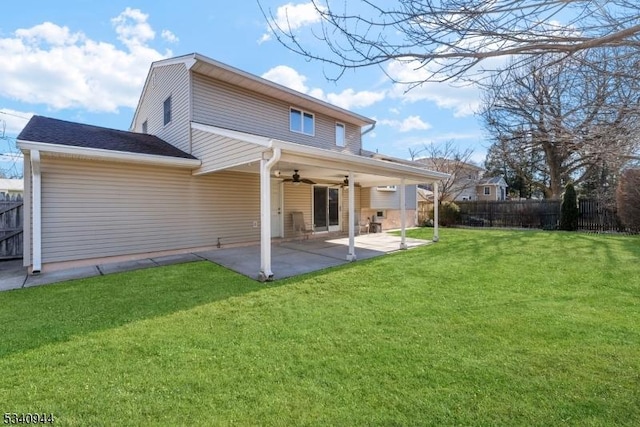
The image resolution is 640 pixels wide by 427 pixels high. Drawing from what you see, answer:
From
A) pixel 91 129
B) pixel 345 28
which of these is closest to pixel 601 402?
pixel 345 28

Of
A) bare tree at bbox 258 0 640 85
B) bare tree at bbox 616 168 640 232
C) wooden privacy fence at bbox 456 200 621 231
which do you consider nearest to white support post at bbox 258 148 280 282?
bare tree at bbox 258 0 640 85

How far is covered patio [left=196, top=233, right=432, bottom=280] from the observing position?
720 centimetres

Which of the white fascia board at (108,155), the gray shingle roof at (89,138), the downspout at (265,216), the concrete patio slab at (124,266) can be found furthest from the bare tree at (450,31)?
the gray shingle roof at (89,138)

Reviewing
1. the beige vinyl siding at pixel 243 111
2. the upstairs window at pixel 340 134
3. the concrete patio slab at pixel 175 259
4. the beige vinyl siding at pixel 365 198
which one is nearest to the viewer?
the concrete patio slab at pixel 175 259

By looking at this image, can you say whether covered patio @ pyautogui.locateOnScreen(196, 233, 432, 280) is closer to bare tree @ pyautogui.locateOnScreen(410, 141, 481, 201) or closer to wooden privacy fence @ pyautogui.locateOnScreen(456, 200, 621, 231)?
wooden privacy fence @ pyautogui.locateOnScreen(456, 200, 621, 231)

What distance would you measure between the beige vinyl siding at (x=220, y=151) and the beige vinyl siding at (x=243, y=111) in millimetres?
1136

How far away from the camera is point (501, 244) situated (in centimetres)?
1046

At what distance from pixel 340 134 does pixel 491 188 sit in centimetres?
2931

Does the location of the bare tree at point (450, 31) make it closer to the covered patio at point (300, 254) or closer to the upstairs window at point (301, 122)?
the covered patio at point (300, 254)

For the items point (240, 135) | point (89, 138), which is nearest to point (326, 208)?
point (240, 135)

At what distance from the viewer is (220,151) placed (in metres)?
7.79

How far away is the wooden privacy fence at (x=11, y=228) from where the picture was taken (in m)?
8.65

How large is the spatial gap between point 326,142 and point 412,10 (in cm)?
1113

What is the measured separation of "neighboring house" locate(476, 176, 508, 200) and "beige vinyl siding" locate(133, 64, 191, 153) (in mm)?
33336
